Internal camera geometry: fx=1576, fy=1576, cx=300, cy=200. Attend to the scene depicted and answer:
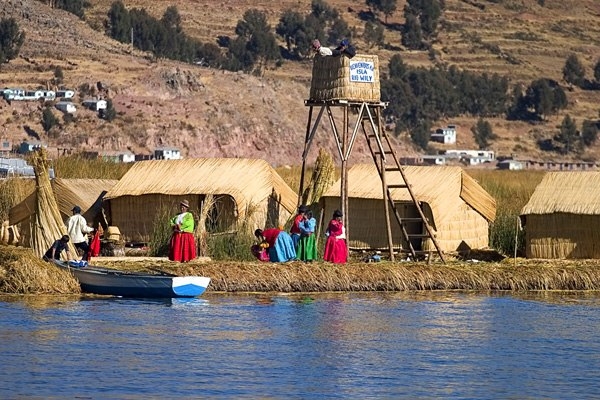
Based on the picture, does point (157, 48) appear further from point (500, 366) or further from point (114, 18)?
point (500, 366)

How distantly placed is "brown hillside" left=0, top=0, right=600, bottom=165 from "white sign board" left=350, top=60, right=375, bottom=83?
188ft

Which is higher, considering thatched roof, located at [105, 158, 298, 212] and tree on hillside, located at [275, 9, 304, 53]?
tree on hillside, located at [275, 9, 304, 53]

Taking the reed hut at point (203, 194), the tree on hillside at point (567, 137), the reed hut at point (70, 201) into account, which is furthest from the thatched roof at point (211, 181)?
the tree on hillside at point (567, 137)

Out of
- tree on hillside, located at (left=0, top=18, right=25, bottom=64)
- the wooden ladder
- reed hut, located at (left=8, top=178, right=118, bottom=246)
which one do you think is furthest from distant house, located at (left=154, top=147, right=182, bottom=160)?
the wooden ladder

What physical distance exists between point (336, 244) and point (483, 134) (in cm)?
8197

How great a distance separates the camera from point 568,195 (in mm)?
26438

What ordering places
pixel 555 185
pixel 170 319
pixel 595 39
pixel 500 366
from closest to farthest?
pixel 500 366 < pixel 170 319 < pixel 555 185 < pixel 595 39

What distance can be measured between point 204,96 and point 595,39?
1917 inches

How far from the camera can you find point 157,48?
10525cm

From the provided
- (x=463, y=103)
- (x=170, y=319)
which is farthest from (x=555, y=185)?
(x=463, y=103)

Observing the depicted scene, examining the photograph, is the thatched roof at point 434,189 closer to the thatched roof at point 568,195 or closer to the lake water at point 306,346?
the thatched roof at point 568,195

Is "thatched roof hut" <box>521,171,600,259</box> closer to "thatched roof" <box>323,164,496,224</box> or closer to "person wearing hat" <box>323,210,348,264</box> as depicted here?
"thatched roof" <box>323,164,496,224</box>

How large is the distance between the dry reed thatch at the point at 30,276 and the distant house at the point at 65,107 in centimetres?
6436

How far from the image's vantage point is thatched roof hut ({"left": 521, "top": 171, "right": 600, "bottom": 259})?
26125 mm
